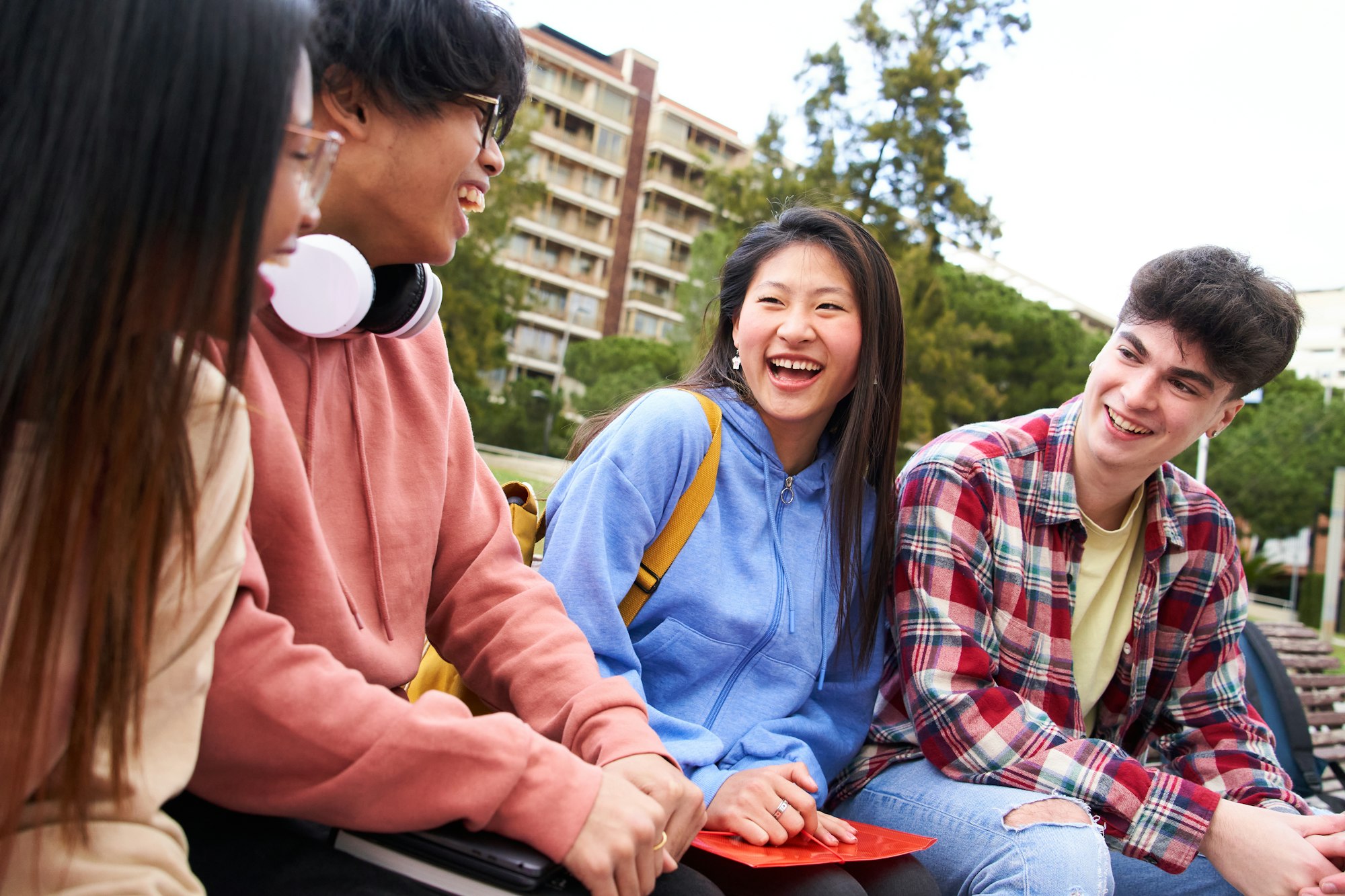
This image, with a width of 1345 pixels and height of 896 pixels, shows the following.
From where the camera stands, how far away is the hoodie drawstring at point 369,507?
1.76 metres

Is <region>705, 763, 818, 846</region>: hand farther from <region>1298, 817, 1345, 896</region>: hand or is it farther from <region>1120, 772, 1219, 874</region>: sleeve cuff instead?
<region>1298, 817, 1345, 896</region>: hand

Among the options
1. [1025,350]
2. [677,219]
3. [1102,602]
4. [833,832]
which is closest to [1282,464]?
[1025,350]

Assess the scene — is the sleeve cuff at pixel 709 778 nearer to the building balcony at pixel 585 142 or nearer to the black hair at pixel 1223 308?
the black hair at pixel 1223 308

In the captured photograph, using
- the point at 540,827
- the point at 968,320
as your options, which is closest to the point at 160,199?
the point at 540,827

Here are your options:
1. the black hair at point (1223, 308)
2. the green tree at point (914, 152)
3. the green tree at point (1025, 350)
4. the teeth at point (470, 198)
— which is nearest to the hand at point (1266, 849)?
the black hair at point (1223, 308)

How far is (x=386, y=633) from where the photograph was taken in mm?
1788

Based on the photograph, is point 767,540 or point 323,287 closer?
point 323,287

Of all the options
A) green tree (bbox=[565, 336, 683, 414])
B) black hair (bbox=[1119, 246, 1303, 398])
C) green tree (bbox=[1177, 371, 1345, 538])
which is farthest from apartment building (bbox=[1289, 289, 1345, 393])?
black hair (bbox=[1119, 246, 1303, 398])

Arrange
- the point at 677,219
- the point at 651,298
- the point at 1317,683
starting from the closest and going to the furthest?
the point at 1317,683 < the point at 651,298 < the point at 677,219

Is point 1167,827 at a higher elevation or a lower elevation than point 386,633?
lower

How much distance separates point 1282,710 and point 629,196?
6341 centimetres

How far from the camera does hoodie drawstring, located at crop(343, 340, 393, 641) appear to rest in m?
1.76

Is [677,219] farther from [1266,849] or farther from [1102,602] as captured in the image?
[1266,849]

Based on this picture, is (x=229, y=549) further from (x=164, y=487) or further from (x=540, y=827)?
(x=540, y=827)
